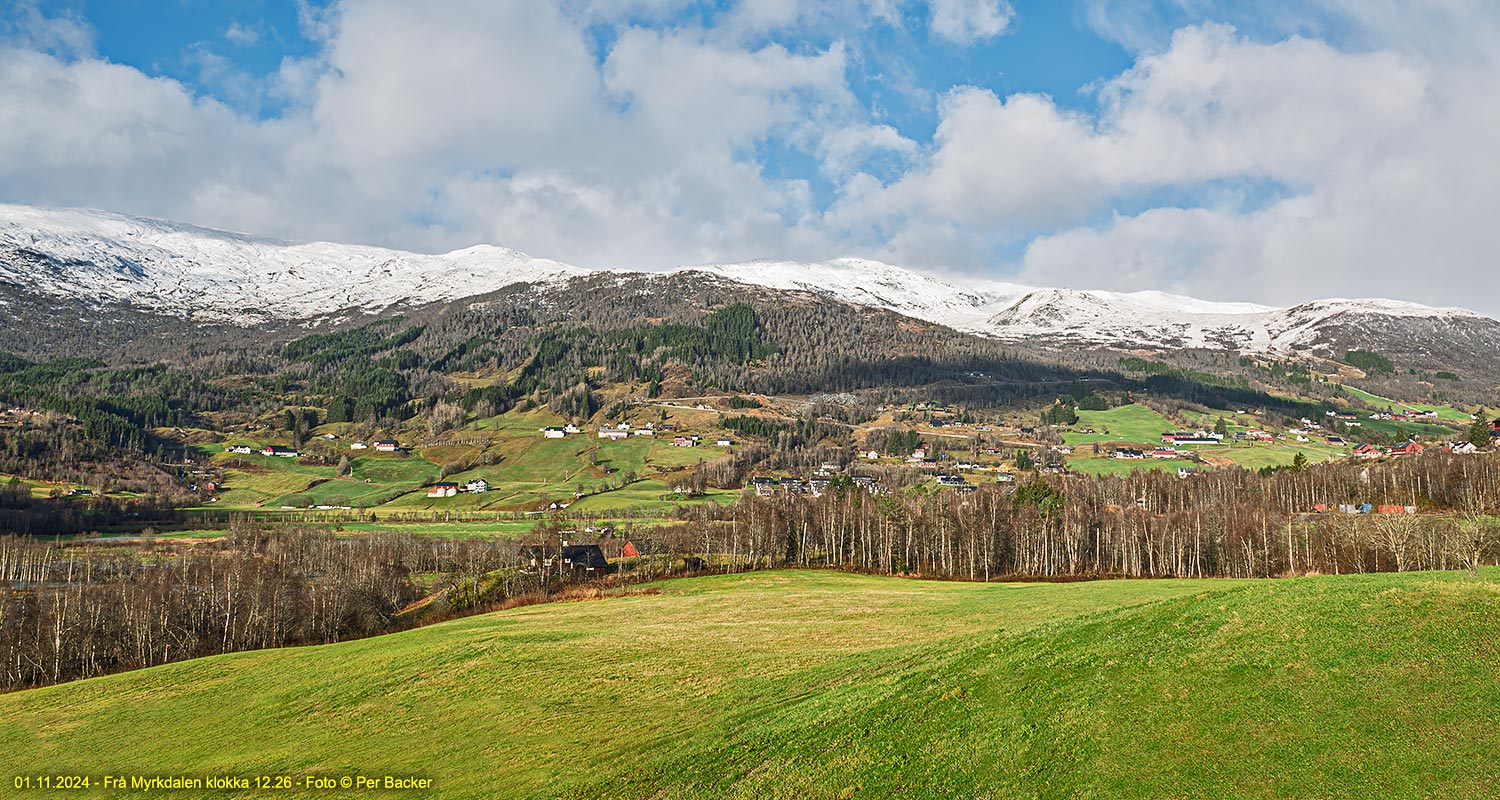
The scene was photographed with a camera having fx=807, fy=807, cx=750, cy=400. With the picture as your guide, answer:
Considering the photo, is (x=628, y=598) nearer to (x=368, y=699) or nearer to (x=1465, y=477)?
(x=368, y=699)

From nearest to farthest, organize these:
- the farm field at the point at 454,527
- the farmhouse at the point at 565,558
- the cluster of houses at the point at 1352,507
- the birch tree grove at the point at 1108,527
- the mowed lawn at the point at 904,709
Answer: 1. the mowed lawn at the point at 904,709
2. the birch tree grove at the point at 1108,527
3. the farmhouse at the point at 565,558
4. the cluster of houses at the point at 1352,507
5. the farm field at the point at 454,527

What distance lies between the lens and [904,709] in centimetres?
2142

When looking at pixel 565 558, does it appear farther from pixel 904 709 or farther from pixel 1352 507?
pixel 1352 507

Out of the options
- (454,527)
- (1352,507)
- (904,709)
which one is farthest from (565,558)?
(1352,507)

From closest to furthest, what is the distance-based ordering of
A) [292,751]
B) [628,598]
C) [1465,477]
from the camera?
[292,751] < [628,598] < [1465,477]

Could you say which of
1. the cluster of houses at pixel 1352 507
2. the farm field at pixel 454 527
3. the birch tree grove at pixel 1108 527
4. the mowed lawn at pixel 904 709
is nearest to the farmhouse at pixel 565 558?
the birch tree grove at pixel 1108 527

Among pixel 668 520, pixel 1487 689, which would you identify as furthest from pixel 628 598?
pixel 668 520

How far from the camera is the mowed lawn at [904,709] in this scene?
16016 mm

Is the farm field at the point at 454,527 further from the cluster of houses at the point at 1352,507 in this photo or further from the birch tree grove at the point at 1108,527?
the cluster of houses at the point at 1352,507

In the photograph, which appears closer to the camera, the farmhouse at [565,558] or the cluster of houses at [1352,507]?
the farmhouse at [565,558]

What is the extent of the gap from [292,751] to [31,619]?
2384 inches

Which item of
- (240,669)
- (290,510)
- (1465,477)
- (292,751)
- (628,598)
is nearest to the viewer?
(292,751)

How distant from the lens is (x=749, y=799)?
18.0 meters

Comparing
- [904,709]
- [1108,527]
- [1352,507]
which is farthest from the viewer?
[1352,507]
